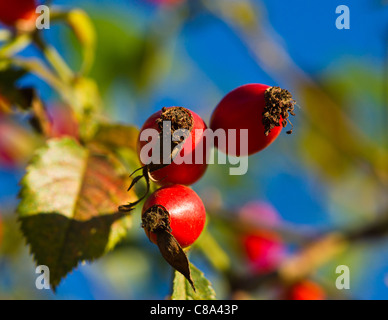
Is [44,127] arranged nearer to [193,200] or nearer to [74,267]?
[74,267]

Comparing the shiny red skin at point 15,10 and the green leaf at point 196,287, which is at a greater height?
the shiny red skin at point 15,10

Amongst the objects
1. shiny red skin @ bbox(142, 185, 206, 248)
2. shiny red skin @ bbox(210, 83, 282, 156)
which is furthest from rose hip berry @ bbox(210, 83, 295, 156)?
shiny red skin @ bbox(142, 185, 206, 248)

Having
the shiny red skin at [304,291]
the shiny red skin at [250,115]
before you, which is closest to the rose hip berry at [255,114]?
the shiny red skin at [250,115]

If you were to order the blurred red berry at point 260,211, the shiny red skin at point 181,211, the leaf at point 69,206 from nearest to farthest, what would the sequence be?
1. the shiny red skin at point 181,211
2. the leaf at point 69,206
3. the blurred red berry at point 260,211

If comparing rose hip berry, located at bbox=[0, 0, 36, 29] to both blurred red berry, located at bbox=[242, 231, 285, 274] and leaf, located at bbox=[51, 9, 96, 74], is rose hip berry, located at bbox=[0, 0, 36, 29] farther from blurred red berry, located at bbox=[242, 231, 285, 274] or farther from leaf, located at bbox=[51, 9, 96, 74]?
blurred red berry, located at bbox=[242, 231, 285, 274]

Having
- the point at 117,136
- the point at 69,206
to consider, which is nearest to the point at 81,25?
the point at 117,136

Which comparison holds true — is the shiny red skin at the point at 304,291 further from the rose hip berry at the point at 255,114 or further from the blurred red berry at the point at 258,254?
the rose hip berry at the point at 255,114

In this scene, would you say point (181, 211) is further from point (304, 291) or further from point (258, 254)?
point (258, 254)
